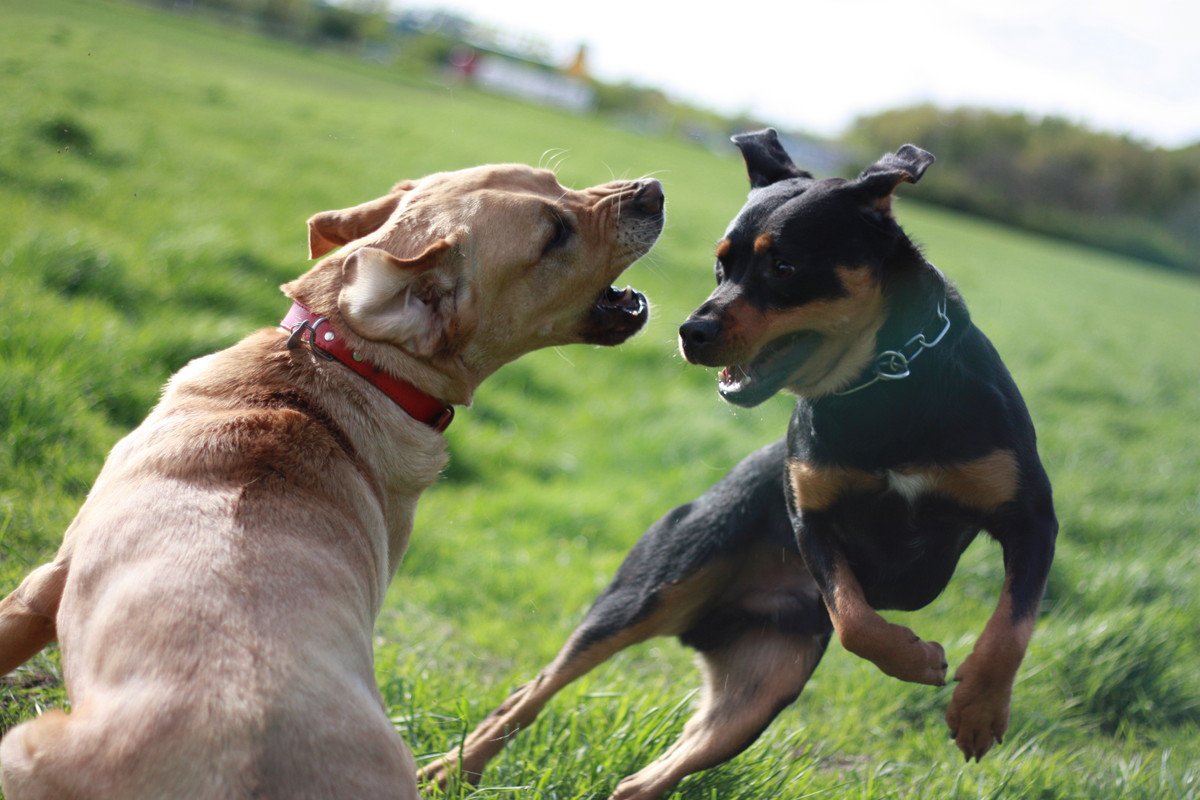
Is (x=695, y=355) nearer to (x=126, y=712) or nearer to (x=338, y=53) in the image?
(x=126, y=712)

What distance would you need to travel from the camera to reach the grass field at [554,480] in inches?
167

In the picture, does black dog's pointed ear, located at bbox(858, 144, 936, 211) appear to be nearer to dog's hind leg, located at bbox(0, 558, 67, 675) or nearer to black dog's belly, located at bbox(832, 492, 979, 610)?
black dog's belly, located at bbox(832, 492, 979, 610)

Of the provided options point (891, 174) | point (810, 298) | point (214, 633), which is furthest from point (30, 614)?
point (891, 174)

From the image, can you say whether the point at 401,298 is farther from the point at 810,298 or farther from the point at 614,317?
the point at 810,298

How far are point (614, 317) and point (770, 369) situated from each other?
616mm

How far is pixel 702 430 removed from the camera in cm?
864

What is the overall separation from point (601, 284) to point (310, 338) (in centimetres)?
113

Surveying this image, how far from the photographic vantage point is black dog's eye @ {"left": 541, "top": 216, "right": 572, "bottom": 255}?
391cm

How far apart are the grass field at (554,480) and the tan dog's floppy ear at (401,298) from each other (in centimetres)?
150

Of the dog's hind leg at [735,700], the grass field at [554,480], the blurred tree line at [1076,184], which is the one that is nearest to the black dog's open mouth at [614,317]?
the dog's hind leg at [735,700]

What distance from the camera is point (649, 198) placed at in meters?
4.16

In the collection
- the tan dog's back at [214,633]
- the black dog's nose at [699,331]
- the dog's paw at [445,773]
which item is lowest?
the dog's paw at [445,773]

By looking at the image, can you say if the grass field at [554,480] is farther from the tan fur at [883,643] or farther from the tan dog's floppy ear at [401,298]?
the tan dog's floppy ear at [401,298]

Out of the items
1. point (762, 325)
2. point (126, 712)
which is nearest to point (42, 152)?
point (762, 325)
